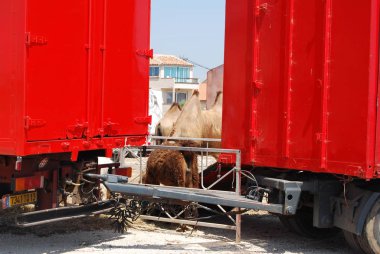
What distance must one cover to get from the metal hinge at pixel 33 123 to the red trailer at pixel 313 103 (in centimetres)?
280

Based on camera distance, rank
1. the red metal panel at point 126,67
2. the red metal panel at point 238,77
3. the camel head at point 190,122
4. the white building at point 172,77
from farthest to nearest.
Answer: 1. the white building at point 172,77
2. the camel head at point 190,122
3. the red metal panel at point 238,77
4. the red metal panel at point 126,67

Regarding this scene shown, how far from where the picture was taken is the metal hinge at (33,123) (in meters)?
5.66

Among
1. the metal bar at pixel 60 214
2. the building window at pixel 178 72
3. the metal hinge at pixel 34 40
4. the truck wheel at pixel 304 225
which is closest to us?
the metal hinge at pixel 34 40

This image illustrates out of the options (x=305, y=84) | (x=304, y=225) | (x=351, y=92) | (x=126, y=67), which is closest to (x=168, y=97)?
(x=304, y=225)

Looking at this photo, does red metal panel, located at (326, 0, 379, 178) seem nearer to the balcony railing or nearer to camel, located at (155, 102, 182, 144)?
camel, located at (155, 102, 182, 144)

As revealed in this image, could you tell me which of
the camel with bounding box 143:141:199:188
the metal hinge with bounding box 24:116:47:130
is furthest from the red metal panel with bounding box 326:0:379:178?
the metal hinge with bounding box 24:116:47:130

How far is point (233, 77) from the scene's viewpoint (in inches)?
298

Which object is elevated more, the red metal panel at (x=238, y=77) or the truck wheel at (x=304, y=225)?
the red metal panel at (x=238, y=77)

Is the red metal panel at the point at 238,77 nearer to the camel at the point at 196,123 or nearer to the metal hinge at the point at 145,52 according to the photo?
the metal hinge at the point at 145,52

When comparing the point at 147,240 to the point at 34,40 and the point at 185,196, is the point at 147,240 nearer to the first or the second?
the point at 185,196

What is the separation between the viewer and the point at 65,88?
20.4 feet

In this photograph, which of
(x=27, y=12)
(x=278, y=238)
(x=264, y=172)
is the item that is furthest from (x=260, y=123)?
(x=27, y=12)

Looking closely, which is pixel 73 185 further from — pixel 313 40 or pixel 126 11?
pixel 313 40

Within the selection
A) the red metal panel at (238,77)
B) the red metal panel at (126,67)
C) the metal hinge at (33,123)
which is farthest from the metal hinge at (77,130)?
the red metal panel at (238,77)
